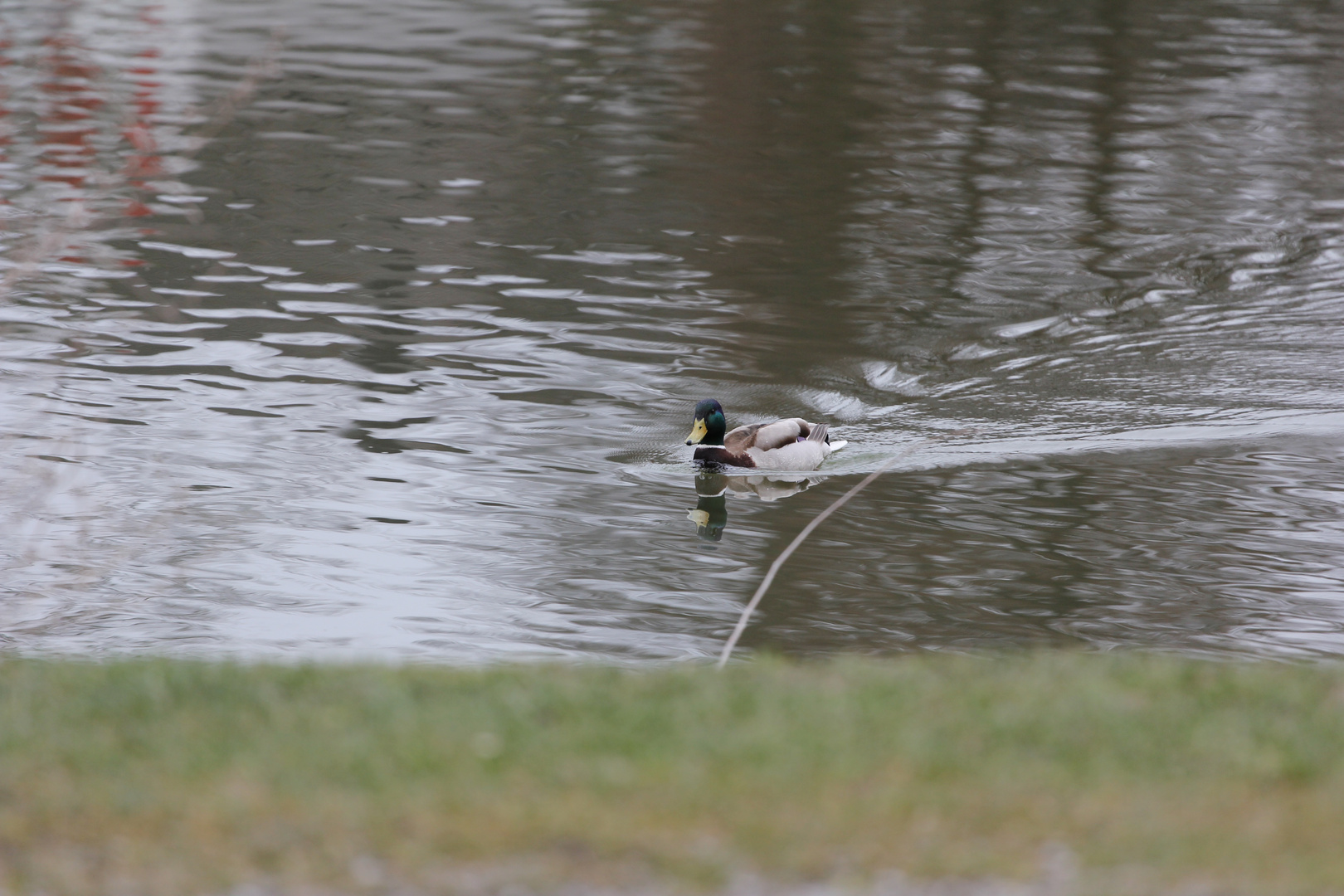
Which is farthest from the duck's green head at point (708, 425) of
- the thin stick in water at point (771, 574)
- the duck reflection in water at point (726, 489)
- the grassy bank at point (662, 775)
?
the grassy bank at point (662, 775)

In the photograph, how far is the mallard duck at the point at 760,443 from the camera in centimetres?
1458

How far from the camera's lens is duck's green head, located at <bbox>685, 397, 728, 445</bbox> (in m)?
14.7

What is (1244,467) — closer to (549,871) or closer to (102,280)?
(549,871)

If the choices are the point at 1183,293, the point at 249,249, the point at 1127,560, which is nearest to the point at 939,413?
the point at 1127,560

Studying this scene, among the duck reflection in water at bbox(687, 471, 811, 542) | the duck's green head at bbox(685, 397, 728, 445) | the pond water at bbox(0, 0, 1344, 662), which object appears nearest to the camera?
the pond water at bbox(0, 0, 1344, 662)

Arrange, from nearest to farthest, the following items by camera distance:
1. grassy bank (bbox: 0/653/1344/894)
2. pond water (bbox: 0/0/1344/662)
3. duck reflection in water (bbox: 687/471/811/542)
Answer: grassy bank (bbox: 0/653/1344/894) < pond water (bbox: 0/0/1344/662) < duck reflection in water (bbox: 687/471/811/542)

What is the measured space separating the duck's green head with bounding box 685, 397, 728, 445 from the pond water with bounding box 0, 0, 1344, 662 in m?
0.46

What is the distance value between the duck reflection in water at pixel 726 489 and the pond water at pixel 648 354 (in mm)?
62

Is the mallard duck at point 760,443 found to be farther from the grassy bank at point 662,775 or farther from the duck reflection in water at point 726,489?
the grassy bank at point 662,775

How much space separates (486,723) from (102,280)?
13908 millimetres

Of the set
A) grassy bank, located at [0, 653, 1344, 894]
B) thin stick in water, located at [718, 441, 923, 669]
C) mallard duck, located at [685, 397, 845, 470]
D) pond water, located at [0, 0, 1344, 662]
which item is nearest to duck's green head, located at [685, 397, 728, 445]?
mallard duck, located at [685, 397, 845, 470]

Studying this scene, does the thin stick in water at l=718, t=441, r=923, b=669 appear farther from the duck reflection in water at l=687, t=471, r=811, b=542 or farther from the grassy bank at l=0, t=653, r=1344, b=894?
the duck reflection in water at l=687, t=471, r=811, b=542

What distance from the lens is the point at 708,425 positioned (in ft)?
→ 48.6

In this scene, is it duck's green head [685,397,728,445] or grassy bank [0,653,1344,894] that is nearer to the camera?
grassy bank [0,653,1344,894]
